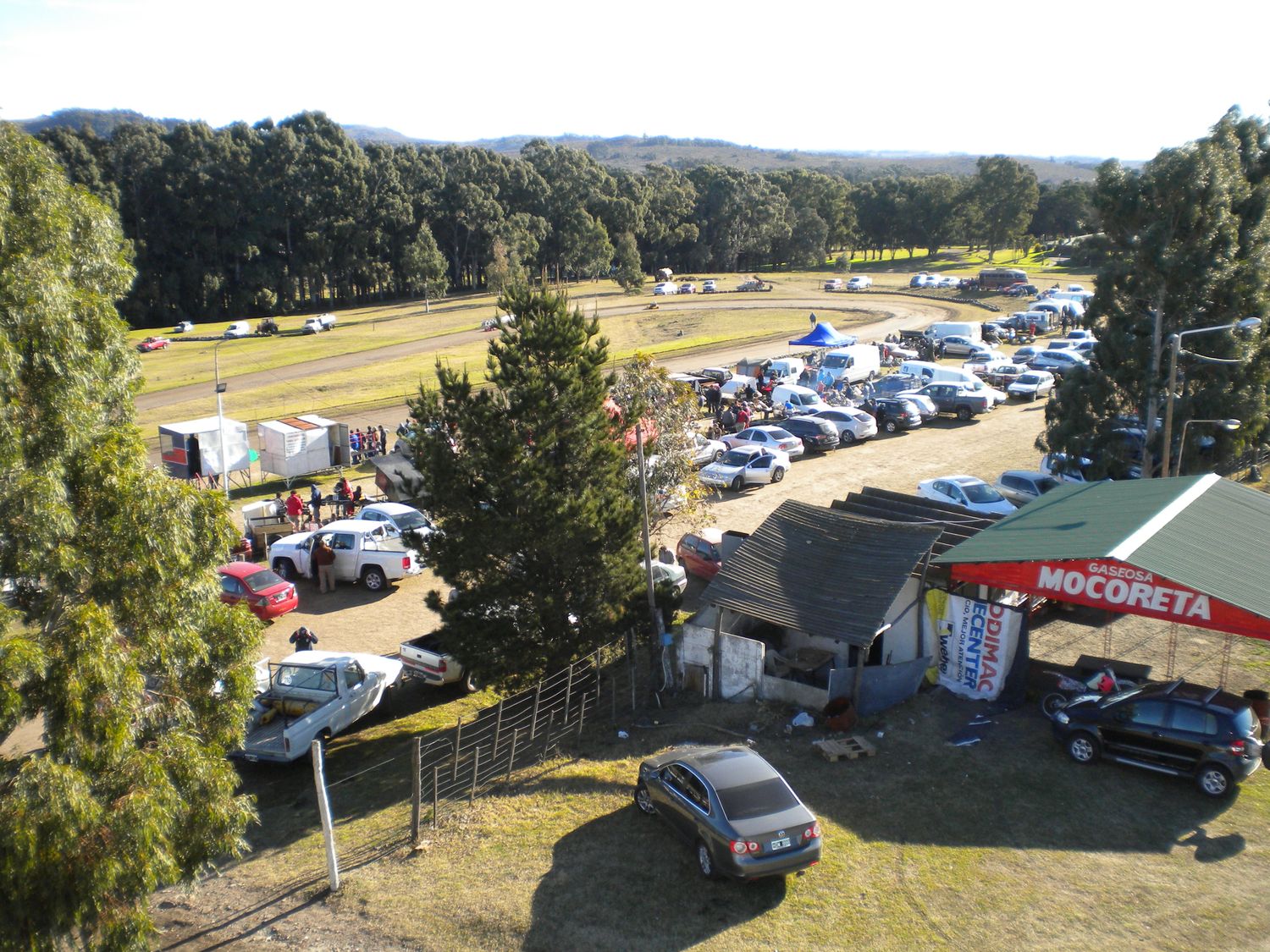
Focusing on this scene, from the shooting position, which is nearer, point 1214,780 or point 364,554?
point 1214,780

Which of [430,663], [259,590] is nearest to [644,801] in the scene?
[430,663]

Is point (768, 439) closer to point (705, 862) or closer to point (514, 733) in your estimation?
point (514, 733)

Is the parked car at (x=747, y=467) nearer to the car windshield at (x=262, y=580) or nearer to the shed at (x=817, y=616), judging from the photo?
the shed at (x=817, y=616)

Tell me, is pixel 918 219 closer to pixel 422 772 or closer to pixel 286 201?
pixel 286 201

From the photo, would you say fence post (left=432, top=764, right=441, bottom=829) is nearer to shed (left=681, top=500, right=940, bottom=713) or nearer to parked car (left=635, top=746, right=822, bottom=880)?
parked car (left=635, top=746, right=822, bottom=880)

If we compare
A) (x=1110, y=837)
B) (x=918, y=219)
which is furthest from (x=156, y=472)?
(x=918, y=219)
